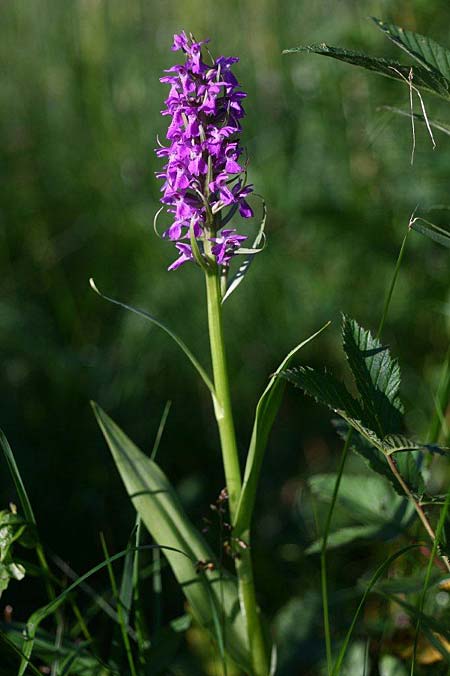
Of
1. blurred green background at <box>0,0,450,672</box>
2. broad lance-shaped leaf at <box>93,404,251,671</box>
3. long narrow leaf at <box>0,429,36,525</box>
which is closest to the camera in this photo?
long narrow leaf at <box>0,429,36,525</box>

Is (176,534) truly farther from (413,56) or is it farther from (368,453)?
(413,56)

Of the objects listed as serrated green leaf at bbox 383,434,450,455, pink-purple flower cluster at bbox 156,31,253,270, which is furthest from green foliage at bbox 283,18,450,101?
serrated green leaf at bbox 383,434,450,455

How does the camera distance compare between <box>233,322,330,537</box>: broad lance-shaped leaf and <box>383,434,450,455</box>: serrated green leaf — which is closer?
<box>383,434,450,455</box>: serrated green leaf

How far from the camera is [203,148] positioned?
1271 millimetres

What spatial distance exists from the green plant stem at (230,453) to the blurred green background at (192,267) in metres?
0.46

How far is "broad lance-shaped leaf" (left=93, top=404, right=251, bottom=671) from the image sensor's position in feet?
4.91

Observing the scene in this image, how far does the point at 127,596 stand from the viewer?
143cm

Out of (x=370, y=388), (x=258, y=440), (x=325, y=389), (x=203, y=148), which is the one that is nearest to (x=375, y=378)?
(x=370, y=388)

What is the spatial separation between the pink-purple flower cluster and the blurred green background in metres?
0.94

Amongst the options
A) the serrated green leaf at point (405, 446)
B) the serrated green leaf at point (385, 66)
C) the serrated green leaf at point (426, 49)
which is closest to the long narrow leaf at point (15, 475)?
the serrated green leaf at point (405, 446)

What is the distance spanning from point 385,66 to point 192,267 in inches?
79.7

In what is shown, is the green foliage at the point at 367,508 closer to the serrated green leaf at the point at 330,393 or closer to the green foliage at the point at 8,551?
the serrated green leaf at the point at 330,393

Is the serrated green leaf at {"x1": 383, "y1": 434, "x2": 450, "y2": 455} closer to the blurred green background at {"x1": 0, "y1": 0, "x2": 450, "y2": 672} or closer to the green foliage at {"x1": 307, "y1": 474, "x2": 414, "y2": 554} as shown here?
the green foliage at {"x1": 307, "y1": 474, "x2": 414, "y2": 554}

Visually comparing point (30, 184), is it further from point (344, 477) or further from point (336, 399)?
point (336, 399)
